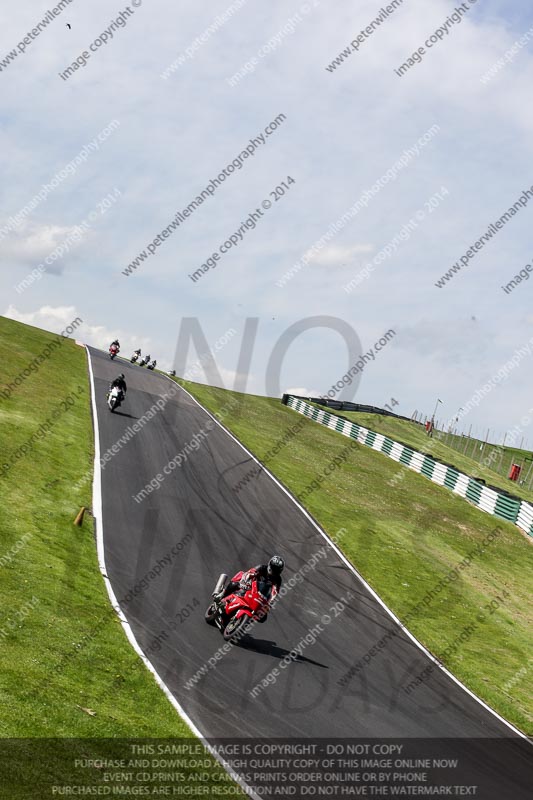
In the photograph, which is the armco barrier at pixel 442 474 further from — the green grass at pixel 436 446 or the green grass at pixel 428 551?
the green grass at pixel 436 446

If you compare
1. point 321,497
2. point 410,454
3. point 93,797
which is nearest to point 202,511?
point 321,497

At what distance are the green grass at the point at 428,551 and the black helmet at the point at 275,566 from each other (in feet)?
20.8

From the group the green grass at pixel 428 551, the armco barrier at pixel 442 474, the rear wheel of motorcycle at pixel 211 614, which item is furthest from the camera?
the armco barrier at pixel 442 474

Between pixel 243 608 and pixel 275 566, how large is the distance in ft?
3.28

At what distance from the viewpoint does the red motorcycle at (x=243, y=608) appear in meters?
14.2

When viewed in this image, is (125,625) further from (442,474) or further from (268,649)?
(442,474)

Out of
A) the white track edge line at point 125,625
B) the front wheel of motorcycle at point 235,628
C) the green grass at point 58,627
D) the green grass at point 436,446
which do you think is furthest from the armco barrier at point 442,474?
the front wheel of motorcycle at point 235,628

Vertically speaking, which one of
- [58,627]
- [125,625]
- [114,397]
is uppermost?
[114,397]

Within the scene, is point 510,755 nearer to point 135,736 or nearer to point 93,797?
point 135,736

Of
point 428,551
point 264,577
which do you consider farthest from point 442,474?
point 264,577

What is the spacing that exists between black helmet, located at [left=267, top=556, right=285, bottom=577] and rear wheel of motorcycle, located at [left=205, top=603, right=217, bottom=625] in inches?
59.3

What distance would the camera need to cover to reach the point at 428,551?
94.9 ft

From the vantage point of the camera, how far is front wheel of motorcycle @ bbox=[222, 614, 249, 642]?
1412 cm

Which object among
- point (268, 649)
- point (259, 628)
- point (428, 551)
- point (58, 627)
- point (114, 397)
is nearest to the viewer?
point (58, 627)
